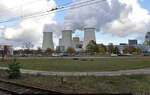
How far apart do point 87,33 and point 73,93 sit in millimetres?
87091

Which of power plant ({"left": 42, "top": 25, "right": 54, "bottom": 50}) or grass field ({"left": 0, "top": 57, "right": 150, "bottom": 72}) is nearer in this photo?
grass field ({"left": 0, "top": 57, "right": 150, "bottom": 72})

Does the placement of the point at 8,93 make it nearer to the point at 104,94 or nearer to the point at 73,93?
the point at 73,93

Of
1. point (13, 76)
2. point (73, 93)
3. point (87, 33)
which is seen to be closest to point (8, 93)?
point (73, 93)

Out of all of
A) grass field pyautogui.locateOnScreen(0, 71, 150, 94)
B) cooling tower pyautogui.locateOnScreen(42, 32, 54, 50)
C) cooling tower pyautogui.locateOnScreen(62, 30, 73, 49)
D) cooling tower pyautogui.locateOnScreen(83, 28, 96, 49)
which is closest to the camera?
grass field pyautogui.locateOnScreen(0, 71, 150, 94)

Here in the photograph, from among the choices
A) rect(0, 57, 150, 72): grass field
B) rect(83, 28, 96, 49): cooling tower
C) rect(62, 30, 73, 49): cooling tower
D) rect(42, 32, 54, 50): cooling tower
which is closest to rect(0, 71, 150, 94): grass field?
rect(0, 57, 150, 72): grass field

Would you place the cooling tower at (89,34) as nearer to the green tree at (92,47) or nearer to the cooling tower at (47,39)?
the green tree at (92,47)

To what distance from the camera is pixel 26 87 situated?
9.77 meters

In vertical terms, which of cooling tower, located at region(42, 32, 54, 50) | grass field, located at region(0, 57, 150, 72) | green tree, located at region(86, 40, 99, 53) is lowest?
grass field, located at region(0, 57, 150, 72)

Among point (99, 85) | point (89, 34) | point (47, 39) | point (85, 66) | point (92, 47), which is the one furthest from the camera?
point (92, 47)

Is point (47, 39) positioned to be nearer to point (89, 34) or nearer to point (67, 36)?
point (67, 36)

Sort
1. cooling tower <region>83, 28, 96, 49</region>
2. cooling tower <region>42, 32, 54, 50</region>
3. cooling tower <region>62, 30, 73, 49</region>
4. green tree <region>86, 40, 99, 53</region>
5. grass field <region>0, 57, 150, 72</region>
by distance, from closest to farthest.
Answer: grass field <region>0, 57, 150, 72</region>
cooling tower <region>83, 28, 96, 49</region>
cooling tower <region>62, 30, 73, 49</region>
cooling tower <region>42, 32, 54, 50</region>
green tree <region>86, 40, 99, 53</region>

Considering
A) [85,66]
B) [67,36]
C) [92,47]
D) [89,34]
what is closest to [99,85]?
[85,66]

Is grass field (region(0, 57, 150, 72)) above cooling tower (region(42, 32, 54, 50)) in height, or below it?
below

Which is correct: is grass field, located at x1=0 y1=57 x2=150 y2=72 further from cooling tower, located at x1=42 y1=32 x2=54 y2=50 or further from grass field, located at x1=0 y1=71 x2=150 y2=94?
cooling tower, located at x1=42 y1=32 x2=54 y2=50
